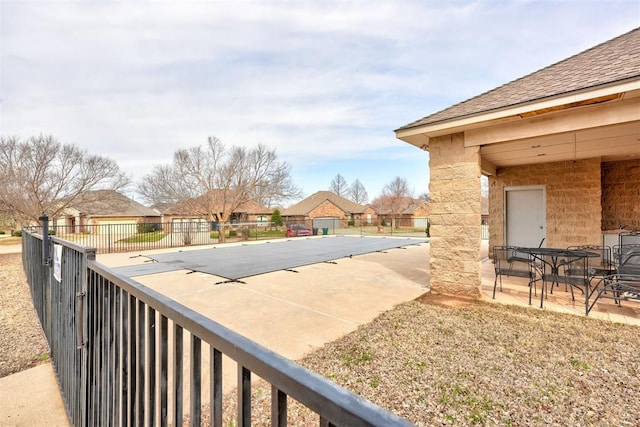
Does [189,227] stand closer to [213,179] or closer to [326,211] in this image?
[213,179]

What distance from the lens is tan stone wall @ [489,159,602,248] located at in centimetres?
689

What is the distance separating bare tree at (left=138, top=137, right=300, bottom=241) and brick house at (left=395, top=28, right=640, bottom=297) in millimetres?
16111

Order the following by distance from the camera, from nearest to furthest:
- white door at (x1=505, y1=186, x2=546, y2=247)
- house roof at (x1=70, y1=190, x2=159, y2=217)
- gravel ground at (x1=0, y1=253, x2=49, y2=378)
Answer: gravel ground at (x1=0, y1=253, x2=49, y2=378) < white door at (x1=505, y1=186, x2=546, y2=247) < house roof at (x1=70, y1=190, x2=159, y2=217)

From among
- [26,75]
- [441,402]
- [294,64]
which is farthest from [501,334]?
[26,75]

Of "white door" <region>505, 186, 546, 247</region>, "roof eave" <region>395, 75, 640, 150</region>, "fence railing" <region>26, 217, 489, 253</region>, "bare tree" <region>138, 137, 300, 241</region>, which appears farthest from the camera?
"bare tree" <region>138, 137, 300, 241</region>

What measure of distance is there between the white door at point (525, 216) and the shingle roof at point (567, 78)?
3421 mm

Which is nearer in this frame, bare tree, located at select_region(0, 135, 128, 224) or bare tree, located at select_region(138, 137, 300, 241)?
bare tree, located at select_region(0, 135, 128, 224)

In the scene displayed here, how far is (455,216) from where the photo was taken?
497 cm

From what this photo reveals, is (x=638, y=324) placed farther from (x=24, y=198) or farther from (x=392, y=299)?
(x=24, y=198)

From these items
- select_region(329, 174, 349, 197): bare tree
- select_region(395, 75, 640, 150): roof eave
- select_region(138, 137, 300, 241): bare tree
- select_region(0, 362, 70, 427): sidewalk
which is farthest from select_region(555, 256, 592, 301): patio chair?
select_region(329, 174, 349, 197): bare tree

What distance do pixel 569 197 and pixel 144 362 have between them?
9100mm

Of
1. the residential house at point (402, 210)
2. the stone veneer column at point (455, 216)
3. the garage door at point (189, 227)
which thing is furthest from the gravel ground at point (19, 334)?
the residential house at point (402, 210)

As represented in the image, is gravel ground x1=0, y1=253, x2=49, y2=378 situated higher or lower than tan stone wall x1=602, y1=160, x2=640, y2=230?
lower

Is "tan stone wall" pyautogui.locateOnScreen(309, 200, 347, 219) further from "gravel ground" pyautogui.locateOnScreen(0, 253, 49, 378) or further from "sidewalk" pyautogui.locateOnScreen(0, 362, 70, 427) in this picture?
"sidewalk" pyautogui.locateOnScreen(0, 362, 70, 427)
